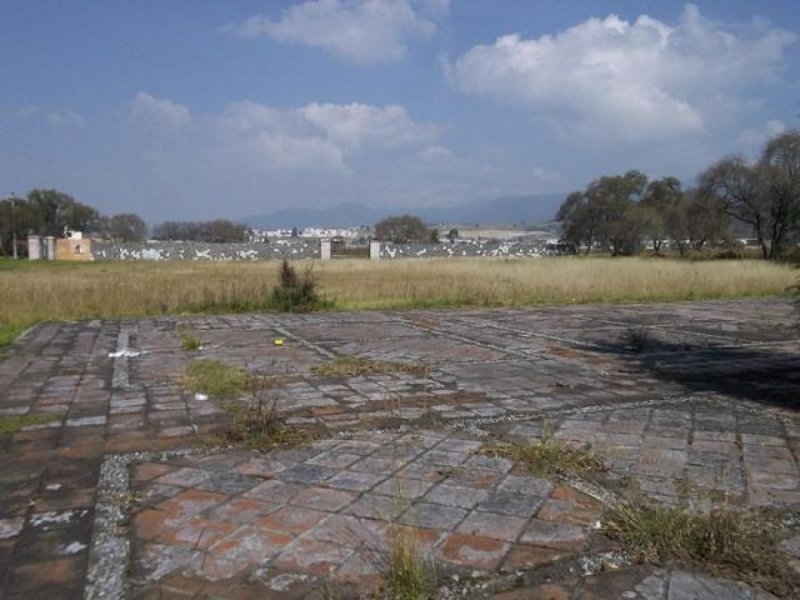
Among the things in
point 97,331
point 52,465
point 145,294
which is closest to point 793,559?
point 52,465

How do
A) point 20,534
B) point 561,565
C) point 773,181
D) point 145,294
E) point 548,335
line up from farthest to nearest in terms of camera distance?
point 773,181
point 145,294
point 548,335
point 20,534
point 561,565

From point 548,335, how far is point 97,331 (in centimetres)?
623

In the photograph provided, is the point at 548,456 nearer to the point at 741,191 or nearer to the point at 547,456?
the point at 547,456

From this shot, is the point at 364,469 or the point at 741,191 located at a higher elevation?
the point at 741,191

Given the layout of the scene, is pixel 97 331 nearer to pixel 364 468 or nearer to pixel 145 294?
pixel 145 294

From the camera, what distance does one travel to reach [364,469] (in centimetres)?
335

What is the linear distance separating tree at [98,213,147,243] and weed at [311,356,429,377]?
70333 mm

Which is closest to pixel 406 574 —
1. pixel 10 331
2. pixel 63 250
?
pixel 10 331

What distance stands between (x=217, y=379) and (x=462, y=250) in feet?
134

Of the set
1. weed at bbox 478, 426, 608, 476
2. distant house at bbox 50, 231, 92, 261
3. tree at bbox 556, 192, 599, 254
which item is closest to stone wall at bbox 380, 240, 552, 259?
tree at bbox 556, 192, 599, 254

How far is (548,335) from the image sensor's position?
879 centimetres

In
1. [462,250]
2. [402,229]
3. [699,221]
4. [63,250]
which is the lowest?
[462,250]

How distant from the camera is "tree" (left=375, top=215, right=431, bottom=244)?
65750mm

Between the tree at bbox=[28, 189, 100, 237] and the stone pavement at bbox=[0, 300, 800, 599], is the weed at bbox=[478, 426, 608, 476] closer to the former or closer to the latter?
the stone pavement at bbox=[0, 300, 800, 599]
